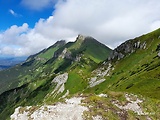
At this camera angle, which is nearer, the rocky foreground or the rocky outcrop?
the rocky outcrop

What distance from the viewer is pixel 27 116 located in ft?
157

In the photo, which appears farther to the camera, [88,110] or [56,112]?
[88,110]

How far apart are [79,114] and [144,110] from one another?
14384mm

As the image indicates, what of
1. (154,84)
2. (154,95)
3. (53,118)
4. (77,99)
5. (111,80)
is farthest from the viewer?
(111,80)

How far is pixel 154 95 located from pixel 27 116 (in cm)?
4081

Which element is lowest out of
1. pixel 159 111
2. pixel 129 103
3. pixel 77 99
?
pixel 159 111

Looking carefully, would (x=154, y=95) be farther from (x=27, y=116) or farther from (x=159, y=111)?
(x=27, y=116)

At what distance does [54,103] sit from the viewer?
4928 centimetres

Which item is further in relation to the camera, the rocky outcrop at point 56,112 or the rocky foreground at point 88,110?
the rocky foreground at point 88,110

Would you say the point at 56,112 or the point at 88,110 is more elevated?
the point at 56,112

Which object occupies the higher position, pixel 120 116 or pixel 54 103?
pixel 54 103

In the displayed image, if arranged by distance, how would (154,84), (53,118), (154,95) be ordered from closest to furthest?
1. (53,118)
2. (154,95)
3. (154,84)

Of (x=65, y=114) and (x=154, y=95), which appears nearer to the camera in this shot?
(x=65, y=114)

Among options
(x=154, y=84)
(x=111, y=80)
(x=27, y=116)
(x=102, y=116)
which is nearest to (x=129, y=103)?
(x=102, y=116)
